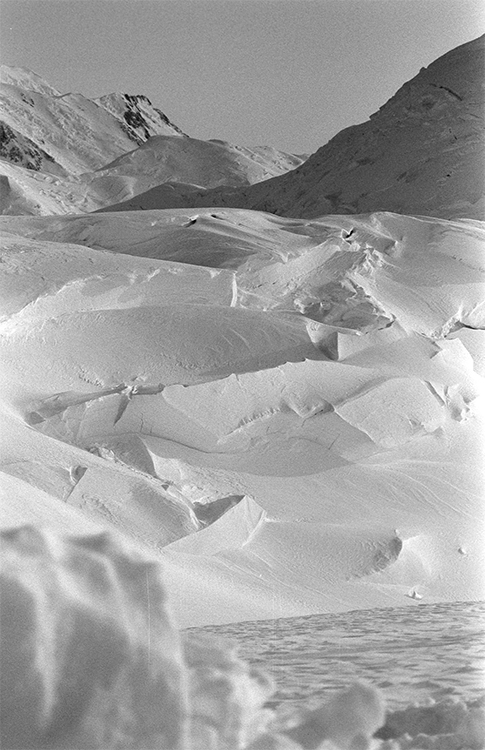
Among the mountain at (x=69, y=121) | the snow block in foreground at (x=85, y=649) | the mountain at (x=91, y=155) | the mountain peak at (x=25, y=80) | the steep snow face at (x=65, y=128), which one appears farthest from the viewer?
the mountain peak at (x=25, y=80)

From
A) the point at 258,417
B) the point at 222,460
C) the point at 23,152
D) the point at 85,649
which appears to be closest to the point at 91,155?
the point at 23,152

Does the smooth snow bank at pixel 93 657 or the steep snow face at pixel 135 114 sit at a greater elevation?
the steep snow face at pixel 135 114

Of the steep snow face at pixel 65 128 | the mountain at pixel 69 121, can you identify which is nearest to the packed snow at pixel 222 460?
the mountain at pixel 69 121

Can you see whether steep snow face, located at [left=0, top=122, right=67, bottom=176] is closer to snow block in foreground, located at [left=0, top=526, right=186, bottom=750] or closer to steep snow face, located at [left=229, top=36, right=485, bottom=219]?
steep snow face, located at [left=229, top=36, right=485, bottom=219]

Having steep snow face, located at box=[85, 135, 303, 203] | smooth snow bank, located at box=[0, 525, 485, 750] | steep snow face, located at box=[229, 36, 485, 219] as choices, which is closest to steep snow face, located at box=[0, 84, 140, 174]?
steep snow face, located at box=[85, 135, 303, 203]

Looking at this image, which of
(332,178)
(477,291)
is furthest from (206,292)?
(332,178)

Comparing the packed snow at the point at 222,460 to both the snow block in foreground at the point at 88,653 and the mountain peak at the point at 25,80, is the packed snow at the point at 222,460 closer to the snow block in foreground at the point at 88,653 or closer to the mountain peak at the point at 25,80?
the snow block in foreground at the point at 88,653

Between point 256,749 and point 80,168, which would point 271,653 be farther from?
point 80,168
